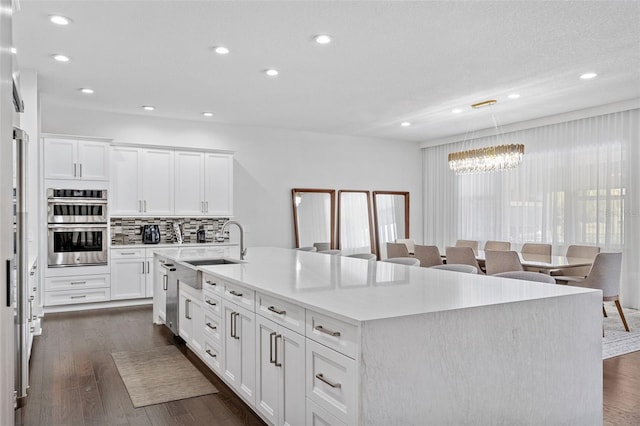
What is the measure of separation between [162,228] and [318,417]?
5612 millimetres

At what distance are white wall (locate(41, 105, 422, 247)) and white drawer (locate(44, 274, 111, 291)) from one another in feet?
6.64

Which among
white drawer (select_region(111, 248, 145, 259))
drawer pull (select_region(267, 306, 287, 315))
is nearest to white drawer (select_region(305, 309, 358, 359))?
drawer pull (select_region(267, 306, 287, 315))

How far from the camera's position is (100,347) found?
14.6 feet

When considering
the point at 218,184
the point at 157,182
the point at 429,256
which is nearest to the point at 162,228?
the point at 157,182

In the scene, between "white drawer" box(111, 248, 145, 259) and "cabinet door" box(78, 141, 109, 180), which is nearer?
"cabinet door" box(78, 141, 109, 180)

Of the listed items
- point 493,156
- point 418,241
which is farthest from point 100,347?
point 418,241

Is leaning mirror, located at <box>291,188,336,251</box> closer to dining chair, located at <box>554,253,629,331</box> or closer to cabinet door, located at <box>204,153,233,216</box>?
cabinet door, located at <box>204,153,233,216</box>

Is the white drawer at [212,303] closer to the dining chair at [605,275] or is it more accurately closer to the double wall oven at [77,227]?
the double wall oven at [77,227]

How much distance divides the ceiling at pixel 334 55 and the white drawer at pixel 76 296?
8.19 ft

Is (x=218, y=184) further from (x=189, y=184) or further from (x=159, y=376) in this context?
(x=159, y=376)

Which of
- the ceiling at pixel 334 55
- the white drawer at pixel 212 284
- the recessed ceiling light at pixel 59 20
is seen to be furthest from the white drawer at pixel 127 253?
the recessed ceiling light at pixel 59 20

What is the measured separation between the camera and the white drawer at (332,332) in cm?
181

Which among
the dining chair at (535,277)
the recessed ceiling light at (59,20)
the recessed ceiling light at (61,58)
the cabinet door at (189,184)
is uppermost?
the recessed ceiling light at (59,20)

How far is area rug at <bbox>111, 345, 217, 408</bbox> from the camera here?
3.21 meters
